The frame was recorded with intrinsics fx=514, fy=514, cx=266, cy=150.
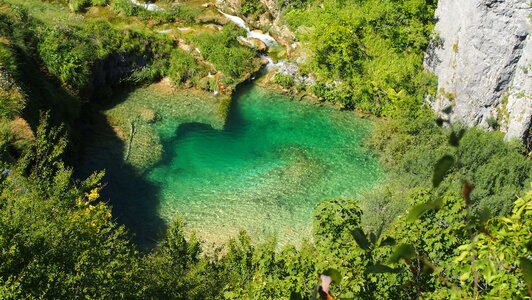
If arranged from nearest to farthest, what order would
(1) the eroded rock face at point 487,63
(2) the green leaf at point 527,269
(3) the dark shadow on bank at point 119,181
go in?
(2) the green leaf at point 527,269, (3) the dark shadow on bank at point 119,181, (1) the eroded rock face at point 487,63

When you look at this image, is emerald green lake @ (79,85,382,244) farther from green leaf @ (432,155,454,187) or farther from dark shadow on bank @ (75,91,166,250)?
green leaf @ (432,155,454,187)

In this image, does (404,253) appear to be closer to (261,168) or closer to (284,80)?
(261,168)

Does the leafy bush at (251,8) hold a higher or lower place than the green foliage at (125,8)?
higher

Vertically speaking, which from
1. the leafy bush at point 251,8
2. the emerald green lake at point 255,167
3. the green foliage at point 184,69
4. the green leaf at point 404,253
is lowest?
the emerald green lake at point 255,167

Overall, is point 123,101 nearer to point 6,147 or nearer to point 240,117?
point 240,117

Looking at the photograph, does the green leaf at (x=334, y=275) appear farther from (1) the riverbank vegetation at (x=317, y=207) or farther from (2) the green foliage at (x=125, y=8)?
(2) the green foliage at (x=125, y=8)

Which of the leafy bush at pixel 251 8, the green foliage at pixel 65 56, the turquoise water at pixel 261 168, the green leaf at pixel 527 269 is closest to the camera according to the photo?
the green leaf at pixel 527 269

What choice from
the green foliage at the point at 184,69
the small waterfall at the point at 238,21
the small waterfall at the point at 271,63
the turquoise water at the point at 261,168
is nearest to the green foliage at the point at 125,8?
the green foliage at the point at 184,69
